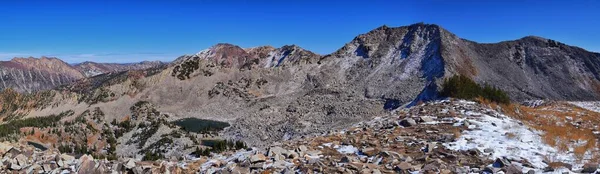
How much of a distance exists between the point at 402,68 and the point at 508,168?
72255 mm

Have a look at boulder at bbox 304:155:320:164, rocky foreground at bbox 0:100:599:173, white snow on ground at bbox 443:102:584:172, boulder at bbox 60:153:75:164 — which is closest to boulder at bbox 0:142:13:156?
rocky foreground at bbox 0:100:599:173

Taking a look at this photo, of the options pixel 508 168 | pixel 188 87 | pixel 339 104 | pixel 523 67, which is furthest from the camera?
pixel 188 87

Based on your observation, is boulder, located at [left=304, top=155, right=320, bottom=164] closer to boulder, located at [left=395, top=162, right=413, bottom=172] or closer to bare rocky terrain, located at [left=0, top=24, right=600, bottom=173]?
boulder, located at [left=395, top=162, right=413, bottom=172]

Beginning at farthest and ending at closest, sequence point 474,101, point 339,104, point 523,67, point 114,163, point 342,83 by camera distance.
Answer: point 342,83, point 523,67, point 339,104, point 474,101, point 114,163

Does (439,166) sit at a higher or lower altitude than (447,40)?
lower

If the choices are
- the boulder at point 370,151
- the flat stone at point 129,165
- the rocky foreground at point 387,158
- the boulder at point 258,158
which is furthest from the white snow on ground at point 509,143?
the flat stone at point 129,165

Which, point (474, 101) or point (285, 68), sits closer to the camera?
point (474, 101)

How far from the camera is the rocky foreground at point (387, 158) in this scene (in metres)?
12.1

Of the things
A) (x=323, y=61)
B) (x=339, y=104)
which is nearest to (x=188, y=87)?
(x=323, y=61)

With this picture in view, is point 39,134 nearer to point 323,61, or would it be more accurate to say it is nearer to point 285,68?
point 285,68

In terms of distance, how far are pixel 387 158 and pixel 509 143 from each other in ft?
17.6

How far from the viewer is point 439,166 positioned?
12.1 m

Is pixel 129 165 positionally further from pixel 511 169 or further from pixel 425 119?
pixel 425 119

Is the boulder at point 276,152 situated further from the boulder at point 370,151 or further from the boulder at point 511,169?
the boulder at point 511,169
